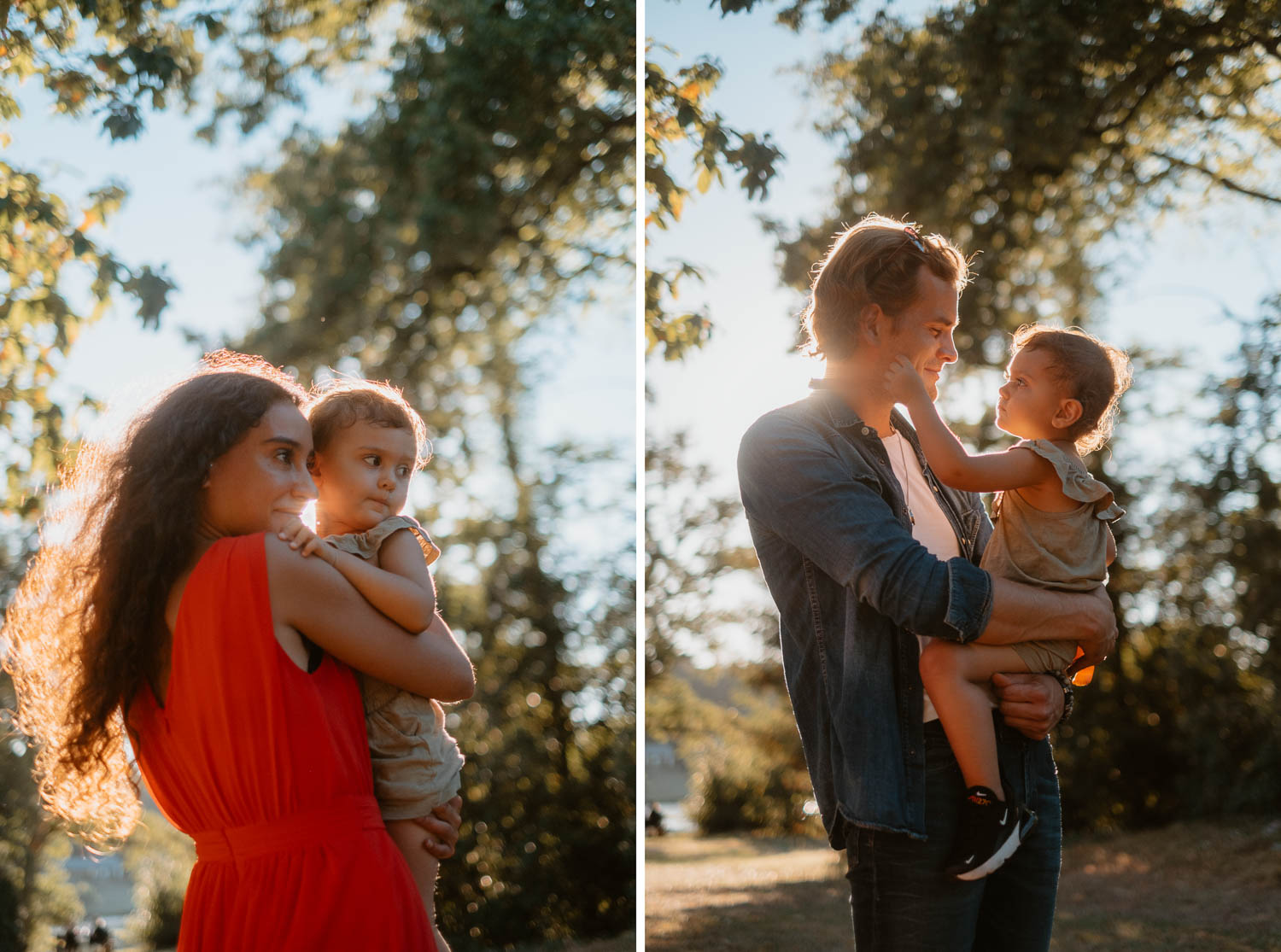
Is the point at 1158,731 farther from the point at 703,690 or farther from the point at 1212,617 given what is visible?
the point at 703,690

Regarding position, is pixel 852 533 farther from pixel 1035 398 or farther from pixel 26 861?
pixel 26 861

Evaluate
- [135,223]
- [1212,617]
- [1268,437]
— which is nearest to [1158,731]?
[1212,617]

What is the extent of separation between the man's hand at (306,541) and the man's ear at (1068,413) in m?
1.01

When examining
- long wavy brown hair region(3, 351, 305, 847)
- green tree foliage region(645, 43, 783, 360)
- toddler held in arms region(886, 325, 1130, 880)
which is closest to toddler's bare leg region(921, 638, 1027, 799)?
toddler held in arms region(886, 325, 1130, 880)

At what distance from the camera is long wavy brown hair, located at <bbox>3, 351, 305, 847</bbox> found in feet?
3.90

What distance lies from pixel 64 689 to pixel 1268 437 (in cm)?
536

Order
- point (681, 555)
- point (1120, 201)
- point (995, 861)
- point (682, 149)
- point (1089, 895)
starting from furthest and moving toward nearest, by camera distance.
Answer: point (681, 555)
point (1120, 201)
point (1089, 895)
point (682, 149)
point (995, 861)

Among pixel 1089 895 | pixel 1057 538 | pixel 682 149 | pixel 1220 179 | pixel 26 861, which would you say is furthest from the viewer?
pixel 1220 179

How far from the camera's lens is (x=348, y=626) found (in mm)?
1171

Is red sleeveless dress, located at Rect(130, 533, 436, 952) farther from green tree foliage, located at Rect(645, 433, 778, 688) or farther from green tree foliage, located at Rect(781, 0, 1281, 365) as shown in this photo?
green tree foliage, located at Rect(645, 433, 778, 688)

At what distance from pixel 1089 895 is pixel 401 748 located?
4.59 metres

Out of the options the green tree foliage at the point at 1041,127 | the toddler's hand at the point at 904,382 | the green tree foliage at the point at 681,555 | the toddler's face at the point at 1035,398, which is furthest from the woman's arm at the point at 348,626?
the green tree foliage at the point at 681,555

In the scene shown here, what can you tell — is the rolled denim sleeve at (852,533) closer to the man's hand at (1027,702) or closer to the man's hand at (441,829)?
the man's hand at (1027,702)

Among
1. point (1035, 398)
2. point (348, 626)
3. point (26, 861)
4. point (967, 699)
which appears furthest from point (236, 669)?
point (26, 861)
